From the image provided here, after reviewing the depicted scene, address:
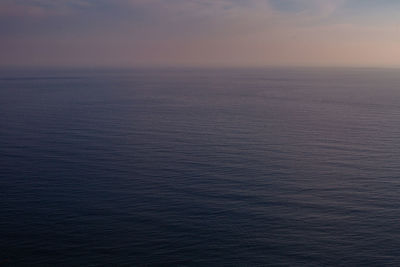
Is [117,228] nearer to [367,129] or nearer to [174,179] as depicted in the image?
[174,179]

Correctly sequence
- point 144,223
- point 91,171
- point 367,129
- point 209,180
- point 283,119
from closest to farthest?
point 144,223 → point 209,180 → point 91,171 → point 367,129 → point 283,119

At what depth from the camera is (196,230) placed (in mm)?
49750

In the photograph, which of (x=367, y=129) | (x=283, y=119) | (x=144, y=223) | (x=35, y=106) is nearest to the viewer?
(x=144, y=223)

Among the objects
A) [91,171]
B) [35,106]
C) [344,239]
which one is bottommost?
[344,239]

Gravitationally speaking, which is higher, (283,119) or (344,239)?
(283,119)

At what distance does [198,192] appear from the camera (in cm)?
6128

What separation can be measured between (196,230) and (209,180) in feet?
56.0

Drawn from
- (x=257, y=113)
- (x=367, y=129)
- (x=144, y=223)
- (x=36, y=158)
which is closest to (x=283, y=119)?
(x=257, y=113)

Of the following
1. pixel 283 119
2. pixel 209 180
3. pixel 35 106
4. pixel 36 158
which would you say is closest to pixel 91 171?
pixel 36 158

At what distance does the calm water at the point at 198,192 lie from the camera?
45250 mm

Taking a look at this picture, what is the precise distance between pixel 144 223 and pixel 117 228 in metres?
3.39

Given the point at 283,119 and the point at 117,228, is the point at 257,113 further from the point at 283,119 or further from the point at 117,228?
the point at 117,228

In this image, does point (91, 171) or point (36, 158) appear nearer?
point (91, 171)

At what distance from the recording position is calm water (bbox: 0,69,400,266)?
1781 inches
